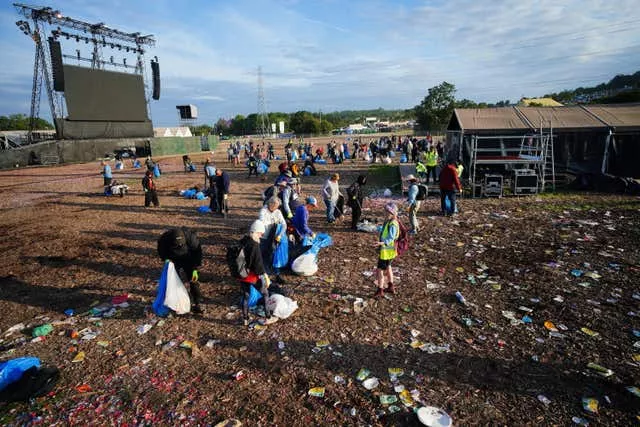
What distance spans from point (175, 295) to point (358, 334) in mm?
2654

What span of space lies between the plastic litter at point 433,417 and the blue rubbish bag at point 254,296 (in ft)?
8.72

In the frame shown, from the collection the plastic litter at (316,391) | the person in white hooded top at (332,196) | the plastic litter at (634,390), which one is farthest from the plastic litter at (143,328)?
the plastic litter at (634,390)

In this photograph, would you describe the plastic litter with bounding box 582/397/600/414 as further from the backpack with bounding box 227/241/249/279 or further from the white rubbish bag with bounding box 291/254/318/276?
the white rubbish bag with bounding box 291/254/318/276

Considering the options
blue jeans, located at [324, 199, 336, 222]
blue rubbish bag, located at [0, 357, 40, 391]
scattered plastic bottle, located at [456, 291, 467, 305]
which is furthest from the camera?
blue jeans, located at [324, 199, 336, 222]

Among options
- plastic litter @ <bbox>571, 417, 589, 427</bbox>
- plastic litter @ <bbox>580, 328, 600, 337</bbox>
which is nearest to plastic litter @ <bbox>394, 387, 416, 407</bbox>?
plastic litter @ <bbox>571, 417, 589, 427</bbox>

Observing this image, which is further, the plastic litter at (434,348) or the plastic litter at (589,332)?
the plastic litter at (589,332)

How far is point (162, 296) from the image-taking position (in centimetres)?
491

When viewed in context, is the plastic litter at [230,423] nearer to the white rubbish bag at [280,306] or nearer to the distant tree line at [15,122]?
the white rubbish bag at [280,306]

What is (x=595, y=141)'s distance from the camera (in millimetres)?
14812

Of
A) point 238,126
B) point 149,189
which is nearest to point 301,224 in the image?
point 149,189

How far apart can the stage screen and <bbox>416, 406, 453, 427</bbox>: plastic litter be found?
3592 centimetres

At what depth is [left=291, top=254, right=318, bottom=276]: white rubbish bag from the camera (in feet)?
20.3

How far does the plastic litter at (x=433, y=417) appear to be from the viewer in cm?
305

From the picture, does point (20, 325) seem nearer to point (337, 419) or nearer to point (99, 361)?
point (99, 361)
